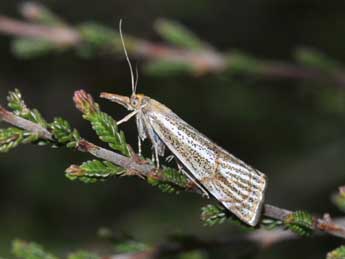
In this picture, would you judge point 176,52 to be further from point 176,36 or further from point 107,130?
point 107,130

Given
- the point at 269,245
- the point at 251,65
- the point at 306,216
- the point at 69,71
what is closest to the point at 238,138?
the point at 69,71

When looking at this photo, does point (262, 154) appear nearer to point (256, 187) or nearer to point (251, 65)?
point (251, 65)

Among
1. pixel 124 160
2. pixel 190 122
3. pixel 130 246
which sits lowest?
pixel 190 122

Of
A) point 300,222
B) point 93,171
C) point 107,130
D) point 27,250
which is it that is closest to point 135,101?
point 27,250

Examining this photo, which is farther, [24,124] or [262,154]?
[262,154]

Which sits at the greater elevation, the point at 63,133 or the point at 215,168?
the point at 63,133

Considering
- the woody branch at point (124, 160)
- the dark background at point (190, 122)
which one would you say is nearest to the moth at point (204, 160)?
the woody branch at point (124, 160)
